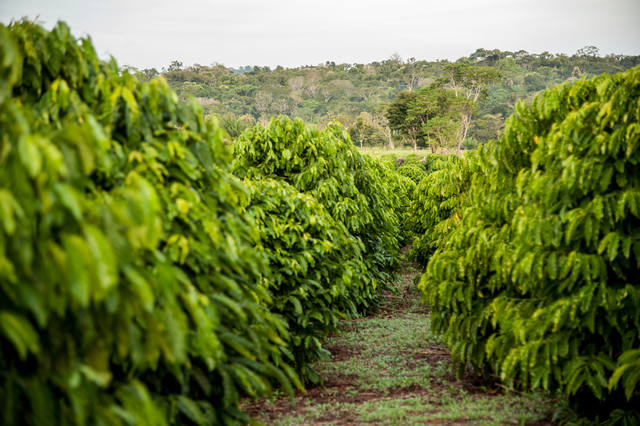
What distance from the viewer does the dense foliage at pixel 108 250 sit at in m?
1.44

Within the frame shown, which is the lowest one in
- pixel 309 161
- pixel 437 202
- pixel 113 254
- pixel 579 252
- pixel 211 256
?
pixel 437 202

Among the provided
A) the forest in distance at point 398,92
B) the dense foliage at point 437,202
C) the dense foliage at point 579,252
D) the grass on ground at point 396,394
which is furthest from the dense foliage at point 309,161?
the forest in distance at point 398,92

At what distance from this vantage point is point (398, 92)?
80.9 metres

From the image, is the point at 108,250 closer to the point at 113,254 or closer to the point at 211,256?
the point at 113,254

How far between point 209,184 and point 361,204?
5592 millimetres

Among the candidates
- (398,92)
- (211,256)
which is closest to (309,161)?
(211,256)

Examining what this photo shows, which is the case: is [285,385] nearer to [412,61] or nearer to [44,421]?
[44,421]

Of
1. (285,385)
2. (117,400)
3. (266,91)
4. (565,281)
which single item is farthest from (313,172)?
(266,91)

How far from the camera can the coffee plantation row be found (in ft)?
4.88

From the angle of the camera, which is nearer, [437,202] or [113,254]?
[113,254]

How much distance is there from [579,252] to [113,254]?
326 centimetres

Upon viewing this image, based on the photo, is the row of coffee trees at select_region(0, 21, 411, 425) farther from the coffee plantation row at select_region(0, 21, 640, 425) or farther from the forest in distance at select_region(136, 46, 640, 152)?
the forest in distance at select_region(136, 46, 640, 152)

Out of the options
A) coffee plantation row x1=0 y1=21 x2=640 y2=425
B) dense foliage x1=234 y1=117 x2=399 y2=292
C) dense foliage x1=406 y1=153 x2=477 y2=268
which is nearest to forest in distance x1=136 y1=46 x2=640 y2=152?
dense foliage x1=406 y1=153 x2=477 y2=268

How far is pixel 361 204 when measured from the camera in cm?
809
